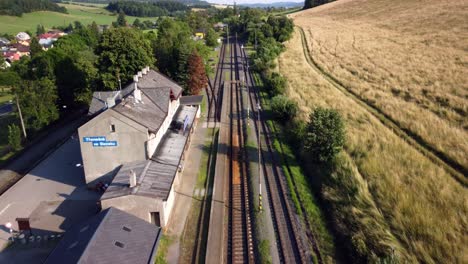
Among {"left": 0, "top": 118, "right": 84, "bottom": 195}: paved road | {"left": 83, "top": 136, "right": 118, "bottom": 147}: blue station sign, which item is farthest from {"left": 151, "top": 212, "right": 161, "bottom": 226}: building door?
{"left": 0, "top": 118, "right": 84, "bottom": 195}: paved road

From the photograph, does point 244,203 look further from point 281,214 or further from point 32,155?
point 32,155

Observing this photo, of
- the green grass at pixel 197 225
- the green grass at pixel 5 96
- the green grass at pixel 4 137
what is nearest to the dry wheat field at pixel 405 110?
the green grass at pixel 197 225

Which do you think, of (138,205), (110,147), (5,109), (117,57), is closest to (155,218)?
(138,205)

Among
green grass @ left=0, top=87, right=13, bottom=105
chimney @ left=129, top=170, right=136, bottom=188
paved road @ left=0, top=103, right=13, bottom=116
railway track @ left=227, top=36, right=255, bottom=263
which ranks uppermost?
chimney @ left=129, top=170, right=136, bottom=188

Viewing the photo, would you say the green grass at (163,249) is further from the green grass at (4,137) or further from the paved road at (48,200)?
the green grass at (4,137)

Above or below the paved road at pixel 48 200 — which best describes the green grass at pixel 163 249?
above

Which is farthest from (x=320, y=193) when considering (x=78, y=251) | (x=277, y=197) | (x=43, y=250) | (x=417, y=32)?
(x=417, y=32)

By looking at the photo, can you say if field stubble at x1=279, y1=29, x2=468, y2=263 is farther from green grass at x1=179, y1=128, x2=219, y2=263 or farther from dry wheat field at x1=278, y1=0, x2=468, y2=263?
green grass at x1=179, y1=128, x2=219, y2=263
